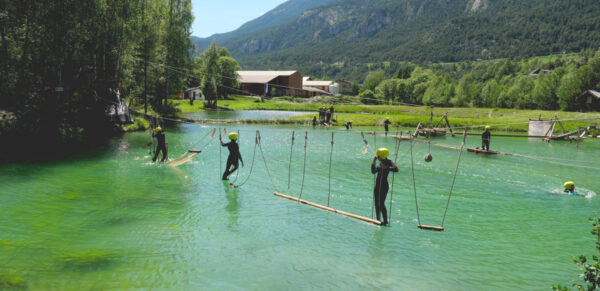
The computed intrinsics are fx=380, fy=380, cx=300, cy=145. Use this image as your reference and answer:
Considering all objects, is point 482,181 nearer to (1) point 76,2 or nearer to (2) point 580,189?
(2) point 580,189

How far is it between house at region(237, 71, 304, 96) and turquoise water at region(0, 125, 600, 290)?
100m

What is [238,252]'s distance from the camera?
1083 centimetres

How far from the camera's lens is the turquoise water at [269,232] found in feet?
30.8

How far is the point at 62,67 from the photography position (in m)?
31.0

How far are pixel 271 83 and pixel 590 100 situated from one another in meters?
86.5

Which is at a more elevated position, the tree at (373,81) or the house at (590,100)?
the tree at (373,81)

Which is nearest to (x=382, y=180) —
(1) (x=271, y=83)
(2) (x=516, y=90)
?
(2) (x=516, y=90)

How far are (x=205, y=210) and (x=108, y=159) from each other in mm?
14135

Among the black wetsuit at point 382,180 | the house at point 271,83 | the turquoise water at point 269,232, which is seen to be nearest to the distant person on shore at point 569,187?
Answer: the turquoise water at point 269,232

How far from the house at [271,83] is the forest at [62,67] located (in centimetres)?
8152

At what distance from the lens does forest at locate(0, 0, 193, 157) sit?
27141 millimetres

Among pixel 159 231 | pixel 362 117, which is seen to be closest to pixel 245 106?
pixel 362 117

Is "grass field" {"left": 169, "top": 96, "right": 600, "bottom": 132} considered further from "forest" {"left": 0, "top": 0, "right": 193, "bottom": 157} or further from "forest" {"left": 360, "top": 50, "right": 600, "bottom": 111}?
"forest" {"left": 0, "top": 0, "right": 193, "bottom": 157}

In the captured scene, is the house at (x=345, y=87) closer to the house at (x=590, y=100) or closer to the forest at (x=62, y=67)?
the house at (x=590, y=100)
